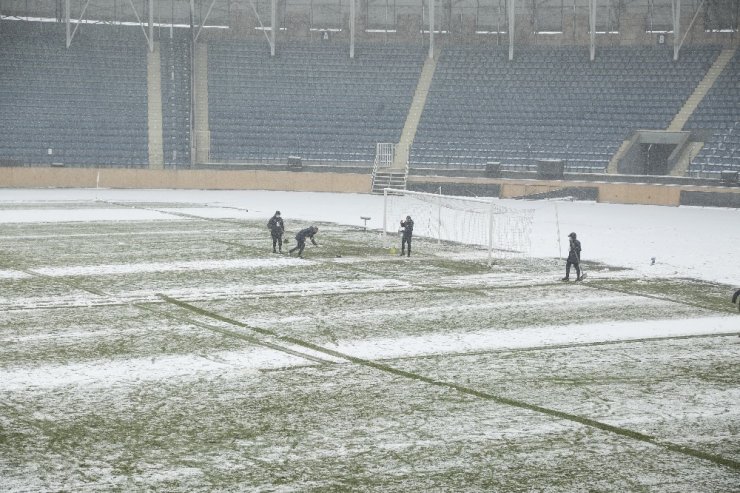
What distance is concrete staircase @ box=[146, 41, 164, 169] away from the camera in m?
50.1

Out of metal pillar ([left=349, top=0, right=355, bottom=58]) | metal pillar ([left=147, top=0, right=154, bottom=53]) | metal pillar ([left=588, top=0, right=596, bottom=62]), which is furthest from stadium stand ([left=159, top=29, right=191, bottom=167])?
metal pillar ([left=588, top=0, right=596, bottom=62])

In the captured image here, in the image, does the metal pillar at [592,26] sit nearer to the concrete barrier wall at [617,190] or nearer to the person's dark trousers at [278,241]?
the concrete barrier wall at [617,190]

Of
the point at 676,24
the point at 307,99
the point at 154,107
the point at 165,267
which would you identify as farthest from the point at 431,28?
the point at 165,267

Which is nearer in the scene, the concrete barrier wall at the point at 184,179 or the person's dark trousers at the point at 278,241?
the person's dark trousers at the point at 278,241

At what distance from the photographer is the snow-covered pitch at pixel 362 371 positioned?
9.59 m

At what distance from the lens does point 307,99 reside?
52156 mm

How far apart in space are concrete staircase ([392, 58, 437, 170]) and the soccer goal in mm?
7582

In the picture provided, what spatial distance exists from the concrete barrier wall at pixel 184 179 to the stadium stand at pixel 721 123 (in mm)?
16054

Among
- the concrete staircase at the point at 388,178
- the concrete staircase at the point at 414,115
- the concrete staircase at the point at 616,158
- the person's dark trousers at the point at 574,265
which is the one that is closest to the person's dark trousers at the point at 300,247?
the person's dark trousers at the point at 574,265

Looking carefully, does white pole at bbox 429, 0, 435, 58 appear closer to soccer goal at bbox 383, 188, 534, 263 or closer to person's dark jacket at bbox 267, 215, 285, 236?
soccer goal at bbox 383, 188, 534, 263

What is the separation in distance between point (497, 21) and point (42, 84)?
25.1 m

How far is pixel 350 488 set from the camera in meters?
9.02

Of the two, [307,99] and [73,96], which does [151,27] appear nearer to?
[73,96]

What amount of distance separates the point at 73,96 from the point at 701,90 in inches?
1271
